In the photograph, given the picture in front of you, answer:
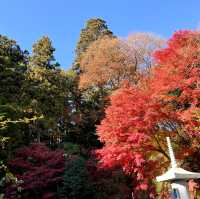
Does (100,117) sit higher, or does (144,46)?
(144,46)

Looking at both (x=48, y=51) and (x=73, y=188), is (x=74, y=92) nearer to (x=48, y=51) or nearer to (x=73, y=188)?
(x=48, y=51)

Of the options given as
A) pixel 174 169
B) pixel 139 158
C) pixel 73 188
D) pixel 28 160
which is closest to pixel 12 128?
pixel 28 160

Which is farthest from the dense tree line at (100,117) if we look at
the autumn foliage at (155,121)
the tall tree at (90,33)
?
the tall tree at (90,33)

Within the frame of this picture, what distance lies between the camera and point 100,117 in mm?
23688

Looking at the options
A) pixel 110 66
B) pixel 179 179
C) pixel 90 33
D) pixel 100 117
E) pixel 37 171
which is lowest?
pixel 179 179

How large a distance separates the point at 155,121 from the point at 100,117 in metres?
10.4

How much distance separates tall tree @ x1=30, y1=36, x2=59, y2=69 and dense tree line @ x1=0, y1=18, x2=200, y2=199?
0.06 meters

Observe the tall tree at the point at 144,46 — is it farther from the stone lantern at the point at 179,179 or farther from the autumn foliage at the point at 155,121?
the stone lantern at the point at 179,179

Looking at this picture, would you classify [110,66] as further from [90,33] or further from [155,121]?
[155,121]

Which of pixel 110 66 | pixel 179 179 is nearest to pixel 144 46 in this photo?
pixel 110 66

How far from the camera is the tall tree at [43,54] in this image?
24.1 m

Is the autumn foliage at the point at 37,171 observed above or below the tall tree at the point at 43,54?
below

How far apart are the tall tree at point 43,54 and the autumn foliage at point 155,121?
10632 mm

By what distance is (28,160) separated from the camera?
17047 millimetres
